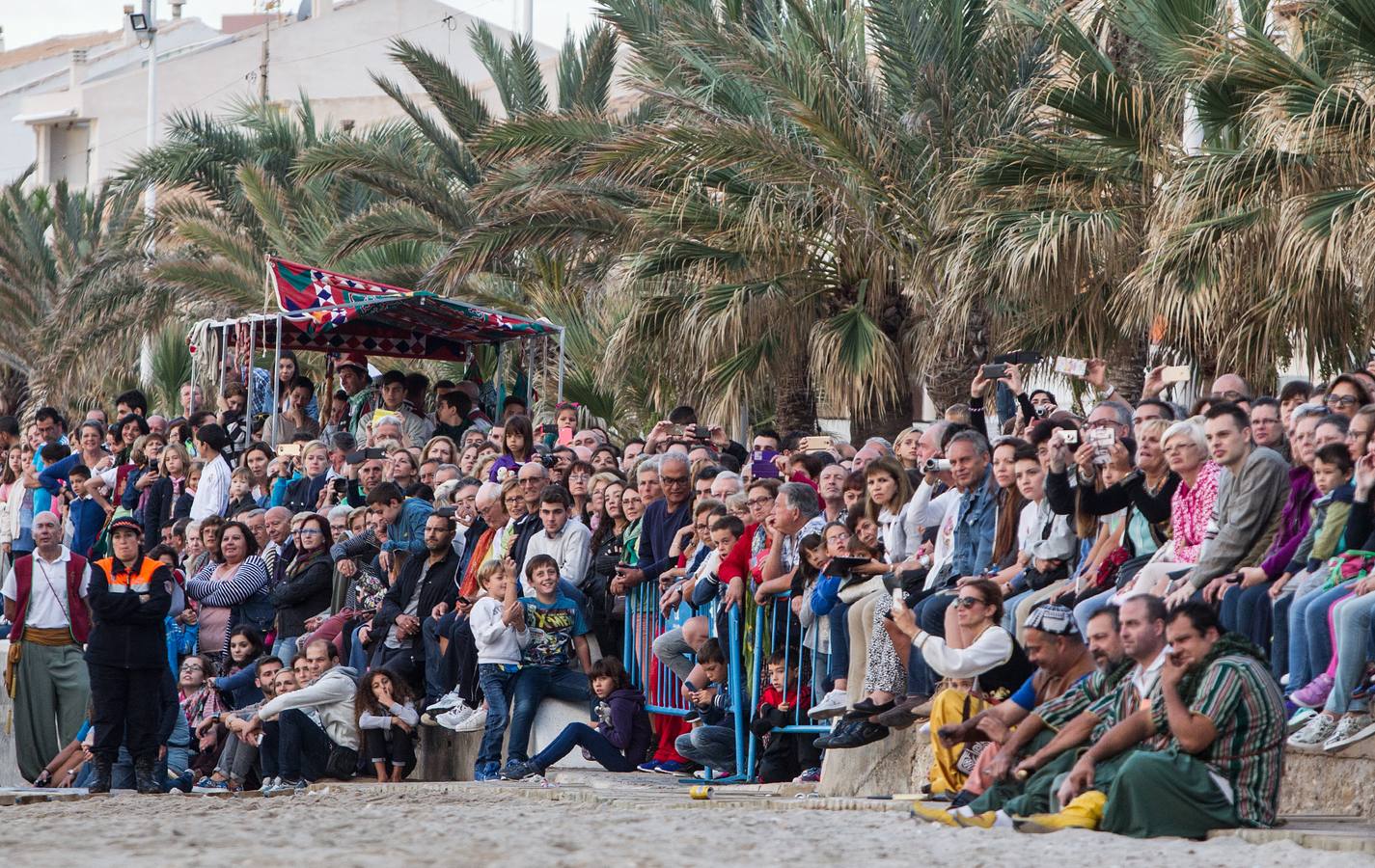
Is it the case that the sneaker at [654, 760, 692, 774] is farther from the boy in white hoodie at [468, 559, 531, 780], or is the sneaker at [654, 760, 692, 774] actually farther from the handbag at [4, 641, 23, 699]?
the handbag at [4, 641, 23, 699]

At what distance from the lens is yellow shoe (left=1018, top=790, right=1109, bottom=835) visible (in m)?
8.02

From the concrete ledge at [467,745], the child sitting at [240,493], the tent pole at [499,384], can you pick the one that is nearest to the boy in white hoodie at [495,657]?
the concrete ledge at [467,745]

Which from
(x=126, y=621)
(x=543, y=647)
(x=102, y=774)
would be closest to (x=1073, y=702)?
(x=543, y=647)

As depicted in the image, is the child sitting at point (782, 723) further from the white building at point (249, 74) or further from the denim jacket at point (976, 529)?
the white building at point (249, 74)

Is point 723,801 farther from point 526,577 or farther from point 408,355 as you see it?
point 408,355

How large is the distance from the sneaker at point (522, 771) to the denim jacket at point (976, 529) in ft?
10.3

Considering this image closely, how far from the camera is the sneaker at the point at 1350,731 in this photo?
8.47 metres

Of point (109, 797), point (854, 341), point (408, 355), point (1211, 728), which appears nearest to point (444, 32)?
point (408, 355)

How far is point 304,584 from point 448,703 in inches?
82.5

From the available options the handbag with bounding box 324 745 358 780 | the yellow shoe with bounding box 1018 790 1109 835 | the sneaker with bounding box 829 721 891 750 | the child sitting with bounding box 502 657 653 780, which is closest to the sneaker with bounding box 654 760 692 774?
the child sitting with bounding box 502 657 653 780

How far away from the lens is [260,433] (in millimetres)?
19344

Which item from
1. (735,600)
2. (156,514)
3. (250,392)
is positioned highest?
(250,392)

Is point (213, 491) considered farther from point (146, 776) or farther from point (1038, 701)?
point (1038, 701)

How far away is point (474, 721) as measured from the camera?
505 inches
